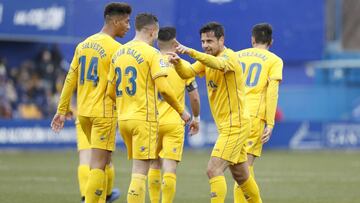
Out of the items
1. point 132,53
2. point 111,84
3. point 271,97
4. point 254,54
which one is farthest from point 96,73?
point 271,97

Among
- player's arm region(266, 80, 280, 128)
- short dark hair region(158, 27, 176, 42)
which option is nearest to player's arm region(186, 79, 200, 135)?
short dark hair region(158, 27, 176, 42)

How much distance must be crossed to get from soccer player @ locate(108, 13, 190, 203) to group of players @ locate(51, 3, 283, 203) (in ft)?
0.04

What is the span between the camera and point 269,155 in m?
25.0

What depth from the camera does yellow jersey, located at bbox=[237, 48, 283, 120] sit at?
11305mm

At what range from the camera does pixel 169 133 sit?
12.0 m

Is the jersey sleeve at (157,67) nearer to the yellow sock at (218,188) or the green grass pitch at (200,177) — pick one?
the yellow sock at (218,188)

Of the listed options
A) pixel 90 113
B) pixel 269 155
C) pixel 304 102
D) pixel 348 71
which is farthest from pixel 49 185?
pixel 348 71

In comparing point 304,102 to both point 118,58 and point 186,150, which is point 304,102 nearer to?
point 186,150

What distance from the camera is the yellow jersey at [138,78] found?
9.96 m

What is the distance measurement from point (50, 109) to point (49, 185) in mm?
11488

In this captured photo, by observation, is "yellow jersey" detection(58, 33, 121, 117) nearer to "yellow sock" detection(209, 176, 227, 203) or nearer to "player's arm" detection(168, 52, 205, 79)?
"player's arm" detection(168, 52, 205, 79)

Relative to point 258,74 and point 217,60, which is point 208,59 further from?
point 258,74

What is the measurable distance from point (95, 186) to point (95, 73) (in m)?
1.31

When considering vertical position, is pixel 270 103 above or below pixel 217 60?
below
